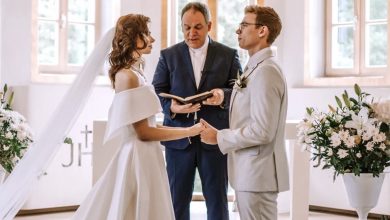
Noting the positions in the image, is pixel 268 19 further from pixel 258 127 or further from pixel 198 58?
pixel 198 58

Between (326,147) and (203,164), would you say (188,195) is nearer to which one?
(203,164)

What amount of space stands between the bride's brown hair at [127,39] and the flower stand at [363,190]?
60.0 inches

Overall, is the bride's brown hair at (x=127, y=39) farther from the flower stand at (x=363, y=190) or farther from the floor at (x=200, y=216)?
the floor at (x=200, y=216)

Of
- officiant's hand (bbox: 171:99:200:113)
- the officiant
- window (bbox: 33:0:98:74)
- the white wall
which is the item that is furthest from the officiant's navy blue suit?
window (bbox: 33:0:98:74)

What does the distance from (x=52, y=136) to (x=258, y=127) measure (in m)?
1.37

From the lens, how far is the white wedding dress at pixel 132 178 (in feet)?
10.9

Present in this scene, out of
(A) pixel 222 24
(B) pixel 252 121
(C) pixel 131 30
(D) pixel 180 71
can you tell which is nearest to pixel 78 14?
(A) pixel 222 24

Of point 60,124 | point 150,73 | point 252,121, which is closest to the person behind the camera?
point 252,121

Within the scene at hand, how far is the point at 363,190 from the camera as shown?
373cm

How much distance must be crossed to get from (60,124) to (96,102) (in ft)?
10.8

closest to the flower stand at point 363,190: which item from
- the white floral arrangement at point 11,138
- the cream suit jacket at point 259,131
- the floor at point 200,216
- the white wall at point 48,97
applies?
the cream suit jacket at point 259,131

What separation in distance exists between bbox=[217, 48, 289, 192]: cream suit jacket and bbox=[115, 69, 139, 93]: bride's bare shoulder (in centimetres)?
55

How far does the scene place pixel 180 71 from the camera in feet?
13.7

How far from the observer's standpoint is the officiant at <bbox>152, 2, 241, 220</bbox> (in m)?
3.99
